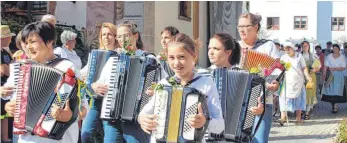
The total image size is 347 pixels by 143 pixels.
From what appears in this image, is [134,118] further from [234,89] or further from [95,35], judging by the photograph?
[95,35]

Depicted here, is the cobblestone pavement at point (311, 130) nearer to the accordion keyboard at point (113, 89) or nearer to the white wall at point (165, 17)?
the white wall at point (165, 17)

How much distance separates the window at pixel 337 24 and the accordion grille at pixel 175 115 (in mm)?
47596

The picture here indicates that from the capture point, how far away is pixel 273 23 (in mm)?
47250

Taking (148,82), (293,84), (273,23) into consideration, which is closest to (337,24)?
(273,23)

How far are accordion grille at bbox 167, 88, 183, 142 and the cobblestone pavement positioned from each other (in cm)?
514

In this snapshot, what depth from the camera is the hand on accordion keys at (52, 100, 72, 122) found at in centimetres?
362

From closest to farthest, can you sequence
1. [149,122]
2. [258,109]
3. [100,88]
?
1. [149,122]
2. [258,109]
3. [100,88]

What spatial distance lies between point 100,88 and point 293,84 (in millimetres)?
6160

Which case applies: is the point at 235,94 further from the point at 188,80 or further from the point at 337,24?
the point at 337,24

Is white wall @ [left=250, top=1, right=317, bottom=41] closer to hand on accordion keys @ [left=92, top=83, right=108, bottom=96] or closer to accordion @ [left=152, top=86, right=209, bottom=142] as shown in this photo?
hand on accordion keys @ [left=92, top=83, right=108, bottom=96]

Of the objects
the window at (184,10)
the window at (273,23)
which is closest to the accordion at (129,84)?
the window at (184,10)

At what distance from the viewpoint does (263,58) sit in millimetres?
4891

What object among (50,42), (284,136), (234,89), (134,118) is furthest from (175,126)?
(284,136)

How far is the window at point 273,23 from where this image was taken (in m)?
46.9
